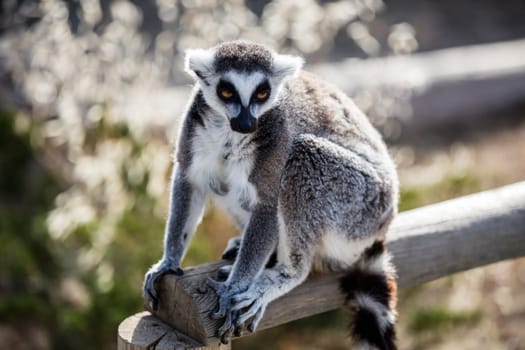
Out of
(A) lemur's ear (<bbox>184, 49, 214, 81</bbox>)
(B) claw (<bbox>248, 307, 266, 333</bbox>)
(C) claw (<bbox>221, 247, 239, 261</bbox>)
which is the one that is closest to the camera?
(B) claw (<bbox>248, 307, 266, 333</bbox>)

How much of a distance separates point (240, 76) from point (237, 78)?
16mm

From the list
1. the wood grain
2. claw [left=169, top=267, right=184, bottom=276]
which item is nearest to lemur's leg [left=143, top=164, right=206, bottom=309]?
claw [left=169, top=267, right=184, bottom=276]

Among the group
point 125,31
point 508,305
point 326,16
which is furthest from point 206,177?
point 508,305

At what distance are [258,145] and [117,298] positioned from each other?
1.73 meters

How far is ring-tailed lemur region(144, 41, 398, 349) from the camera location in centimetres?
308

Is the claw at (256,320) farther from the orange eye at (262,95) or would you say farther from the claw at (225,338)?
the orange eye at (262,95)

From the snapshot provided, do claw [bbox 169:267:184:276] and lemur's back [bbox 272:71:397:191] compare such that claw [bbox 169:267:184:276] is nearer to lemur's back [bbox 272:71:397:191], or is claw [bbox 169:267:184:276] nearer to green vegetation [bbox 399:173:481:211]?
lemur's back [bbox 272:71:397:191]

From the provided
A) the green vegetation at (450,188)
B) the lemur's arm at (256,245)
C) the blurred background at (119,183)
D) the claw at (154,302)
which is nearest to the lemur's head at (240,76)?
the lemur's arm at (256,245)

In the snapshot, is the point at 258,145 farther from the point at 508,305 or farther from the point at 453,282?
the point at 508,305

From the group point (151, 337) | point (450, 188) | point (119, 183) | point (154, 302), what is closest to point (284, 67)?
point (154, 302)

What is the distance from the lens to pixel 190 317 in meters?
2.77

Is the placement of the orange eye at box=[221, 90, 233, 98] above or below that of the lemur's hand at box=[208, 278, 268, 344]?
above

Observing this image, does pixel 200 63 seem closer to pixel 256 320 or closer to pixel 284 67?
pixel 284 67

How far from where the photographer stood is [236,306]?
9.51 ft
